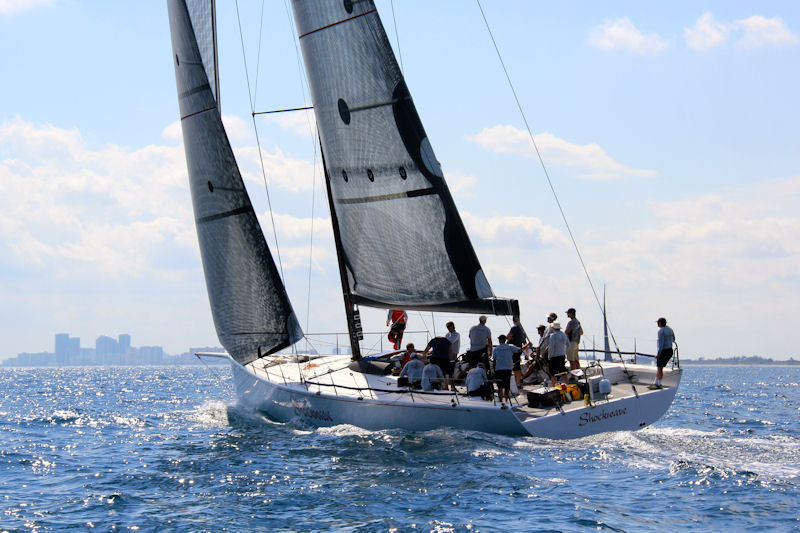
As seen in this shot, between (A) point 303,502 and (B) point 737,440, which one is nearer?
(A) point 303,502

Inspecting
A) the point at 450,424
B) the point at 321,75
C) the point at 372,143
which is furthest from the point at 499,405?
the point at 321,75

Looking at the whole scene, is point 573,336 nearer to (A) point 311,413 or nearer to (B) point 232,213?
(A) point 311,413

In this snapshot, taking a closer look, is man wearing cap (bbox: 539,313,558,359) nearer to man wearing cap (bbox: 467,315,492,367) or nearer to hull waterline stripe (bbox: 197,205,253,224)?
man wearing cap (bbox: 467,315,492,367)

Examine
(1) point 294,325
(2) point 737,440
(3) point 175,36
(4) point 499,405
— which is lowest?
(2) point 737,440

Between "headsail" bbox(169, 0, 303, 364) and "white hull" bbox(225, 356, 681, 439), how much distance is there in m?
1.28

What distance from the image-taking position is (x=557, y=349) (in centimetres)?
1452

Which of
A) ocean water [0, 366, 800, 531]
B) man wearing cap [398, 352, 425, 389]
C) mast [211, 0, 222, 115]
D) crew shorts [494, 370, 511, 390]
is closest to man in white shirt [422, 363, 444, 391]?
man wearing cap [398, 352, 425, 389]

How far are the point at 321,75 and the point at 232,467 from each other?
8182 mm

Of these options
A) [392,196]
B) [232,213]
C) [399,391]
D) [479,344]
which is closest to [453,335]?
[479,344]

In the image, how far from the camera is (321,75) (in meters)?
16.5

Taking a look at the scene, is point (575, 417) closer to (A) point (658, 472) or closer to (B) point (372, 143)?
(A) point (658, 472)

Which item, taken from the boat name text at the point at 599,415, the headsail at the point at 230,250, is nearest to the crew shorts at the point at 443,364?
the boat name text at the point at 599,415

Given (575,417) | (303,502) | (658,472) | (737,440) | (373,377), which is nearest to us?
(303,502)

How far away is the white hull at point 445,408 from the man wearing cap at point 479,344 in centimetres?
120
